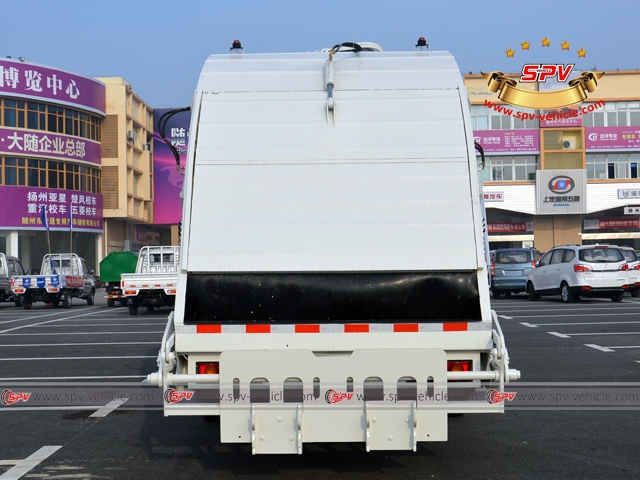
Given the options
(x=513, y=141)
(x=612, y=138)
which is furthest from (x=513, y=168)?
(x=612, y=138)

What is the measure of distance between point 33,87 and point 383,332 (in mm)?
46543

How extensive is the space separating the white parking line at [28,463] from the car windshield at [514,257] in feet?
71.7

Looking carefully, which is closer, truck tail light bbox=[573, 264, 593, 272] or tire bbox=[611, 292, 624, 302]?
truck tail light bbox=[573, 264, 593, 272]

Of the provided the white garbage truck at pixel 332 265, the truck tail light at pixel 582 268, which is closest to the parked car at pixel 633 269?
the truck tail light at pixel 582 268

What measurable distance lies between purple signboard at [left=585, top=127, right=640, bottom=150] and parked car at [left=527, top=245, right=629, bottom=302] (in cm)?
3591

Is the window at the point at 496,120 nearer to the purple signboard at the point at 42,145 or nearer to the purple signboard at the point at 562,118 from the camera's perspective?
the purple signboard at the point at 562,118

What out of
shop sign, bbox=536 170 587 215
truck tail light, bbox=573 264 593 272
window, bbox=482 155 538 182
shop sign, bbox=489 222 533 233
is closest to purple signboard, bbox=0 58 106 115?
window, bbox=482 155 538 182

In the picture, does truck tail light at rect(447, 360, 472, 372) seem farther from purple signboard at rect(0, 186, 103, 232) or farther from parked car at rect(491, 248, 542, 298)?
purple signboard at rect(0, 186, 103, 232)

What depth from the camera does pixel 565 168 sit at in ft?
185

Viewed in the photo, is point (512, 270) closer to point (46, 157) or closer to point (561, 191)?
point (561, 191)

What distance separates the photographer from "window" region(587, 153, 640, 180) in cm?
5700

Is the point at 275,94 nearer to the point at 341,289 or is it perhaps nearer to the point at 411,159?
the point at 411,159

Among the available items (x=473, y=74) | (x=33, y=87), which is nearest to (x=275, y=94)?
(x=33, y=87)

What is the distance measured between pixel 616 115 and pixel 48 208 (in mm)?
38653
